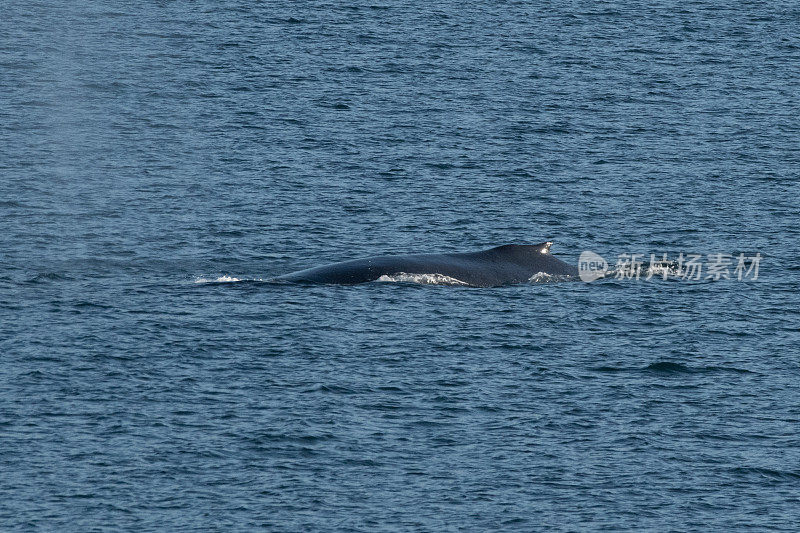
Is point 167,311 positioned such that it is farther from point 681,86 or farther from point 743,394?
point 681,86

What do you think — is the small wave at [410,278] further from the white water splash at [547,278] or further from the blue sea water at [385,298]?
the white water splash at [547,278]

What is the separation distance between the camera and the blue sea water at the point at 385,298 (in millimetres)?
28312

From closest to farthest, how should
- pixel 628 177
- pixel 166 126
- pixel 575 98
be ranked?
pixel 628 177
pixel 166 126
pixel 575 98

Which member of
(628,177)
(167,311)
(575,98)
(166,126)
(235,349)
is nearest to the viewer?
(235,349)

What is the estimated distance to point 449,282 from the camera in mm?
40875

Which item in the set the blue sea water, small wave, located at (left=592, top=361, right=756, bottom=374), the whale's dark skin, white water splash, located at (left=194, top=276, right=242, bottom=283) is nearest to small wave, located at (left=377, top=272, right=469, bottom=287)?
the whale's dark skin

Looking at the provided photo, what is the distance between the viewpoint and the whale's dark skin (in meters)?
40.8

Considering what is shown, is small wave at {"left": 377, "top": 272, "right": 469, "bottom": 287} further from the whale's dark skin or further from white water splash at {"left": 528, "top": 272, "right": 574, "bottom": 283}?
white water splash at {"left": 528, "top": 272, "right": 574, "bottom": 283}

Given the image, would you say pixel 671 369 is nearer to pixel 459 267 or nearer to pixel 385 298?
pixel 459 267

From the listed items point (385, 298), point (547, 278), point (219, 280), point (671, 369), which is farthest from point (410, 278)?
point (671, 369)

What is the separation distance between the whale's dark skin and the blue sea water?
0.57 m

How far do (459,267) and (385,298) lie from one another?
2.74 metres

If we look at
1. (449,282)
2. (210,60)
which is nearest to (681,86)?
(210,60)

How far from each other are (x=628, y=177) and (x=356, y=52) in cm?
2833
